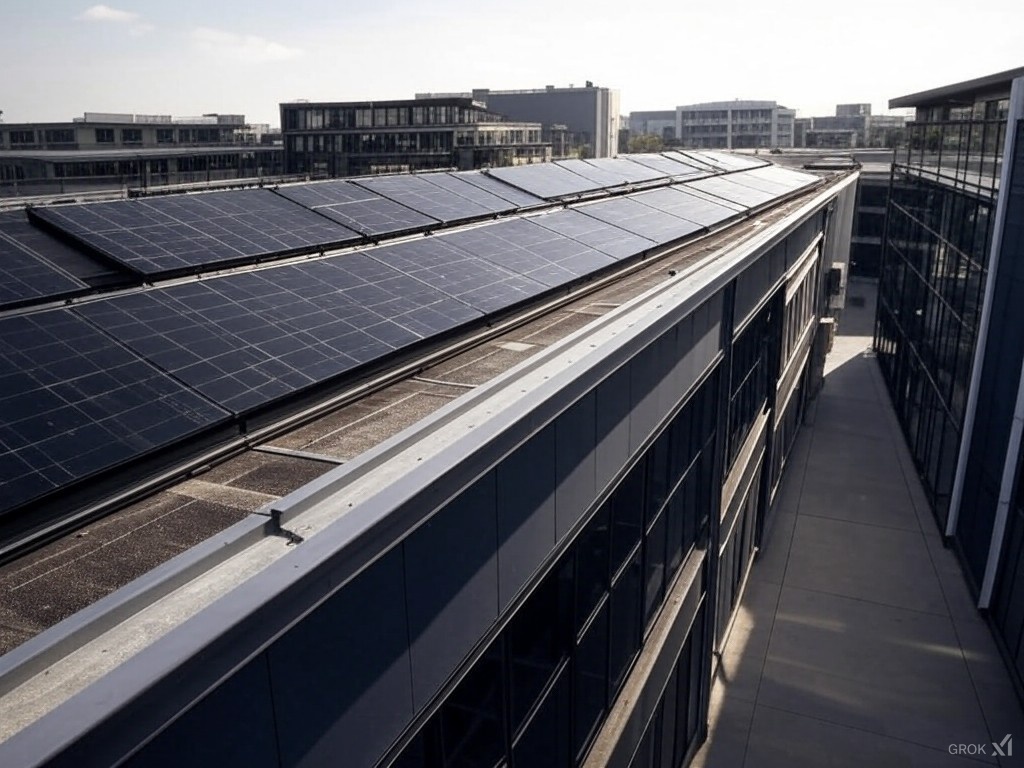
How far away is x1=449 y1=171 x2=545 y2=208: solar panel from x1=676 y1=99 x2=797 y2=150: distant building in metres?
169

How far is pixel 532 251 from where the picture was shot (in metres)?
16.6

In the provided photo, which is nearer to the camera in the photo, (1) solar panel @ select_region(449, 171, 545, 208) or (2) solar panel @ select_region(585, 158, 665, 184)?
(1) solar panel @ select_region(449, 171, 545, 208)

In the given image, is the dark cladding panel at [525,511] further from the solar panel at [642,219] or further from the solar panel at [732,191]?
the solar panel at [732,191]

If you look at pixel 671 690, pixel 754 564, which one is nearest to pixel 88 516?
pixel 671 690

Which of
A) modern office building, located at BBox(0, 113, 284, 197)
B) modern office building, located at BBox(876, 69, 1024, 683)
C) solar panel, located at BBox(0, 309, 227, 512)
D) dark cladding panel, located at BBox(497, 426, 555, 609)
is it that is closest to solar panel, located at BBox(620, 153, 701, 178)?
modern office building, located at BBox(876, 69, 1024, 683)

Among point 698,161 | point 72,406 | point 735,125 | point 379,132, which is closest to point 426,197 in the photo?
point 72,406

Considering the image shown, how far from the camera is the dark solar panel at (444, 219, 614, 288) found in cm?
1538

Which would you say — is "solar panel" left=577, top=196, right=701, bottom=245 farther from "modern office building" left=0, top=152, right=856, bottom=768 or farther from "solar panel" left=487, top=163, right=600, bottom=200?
"modern office building" left=0, top=152, right=856, bottom=768

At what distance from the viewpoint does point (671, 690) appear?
15.8 meters

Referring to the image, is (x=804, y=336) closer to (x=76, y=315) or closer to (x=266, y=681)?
(x=76, y=315)

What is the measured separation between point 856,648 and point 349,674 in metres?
18.7

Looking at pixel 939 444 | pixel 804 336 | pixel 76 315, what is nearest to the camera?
pixel 76 315

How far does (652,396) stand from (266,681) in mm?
8428

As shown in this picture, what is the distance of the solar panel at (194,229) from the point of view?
11.5 metres
